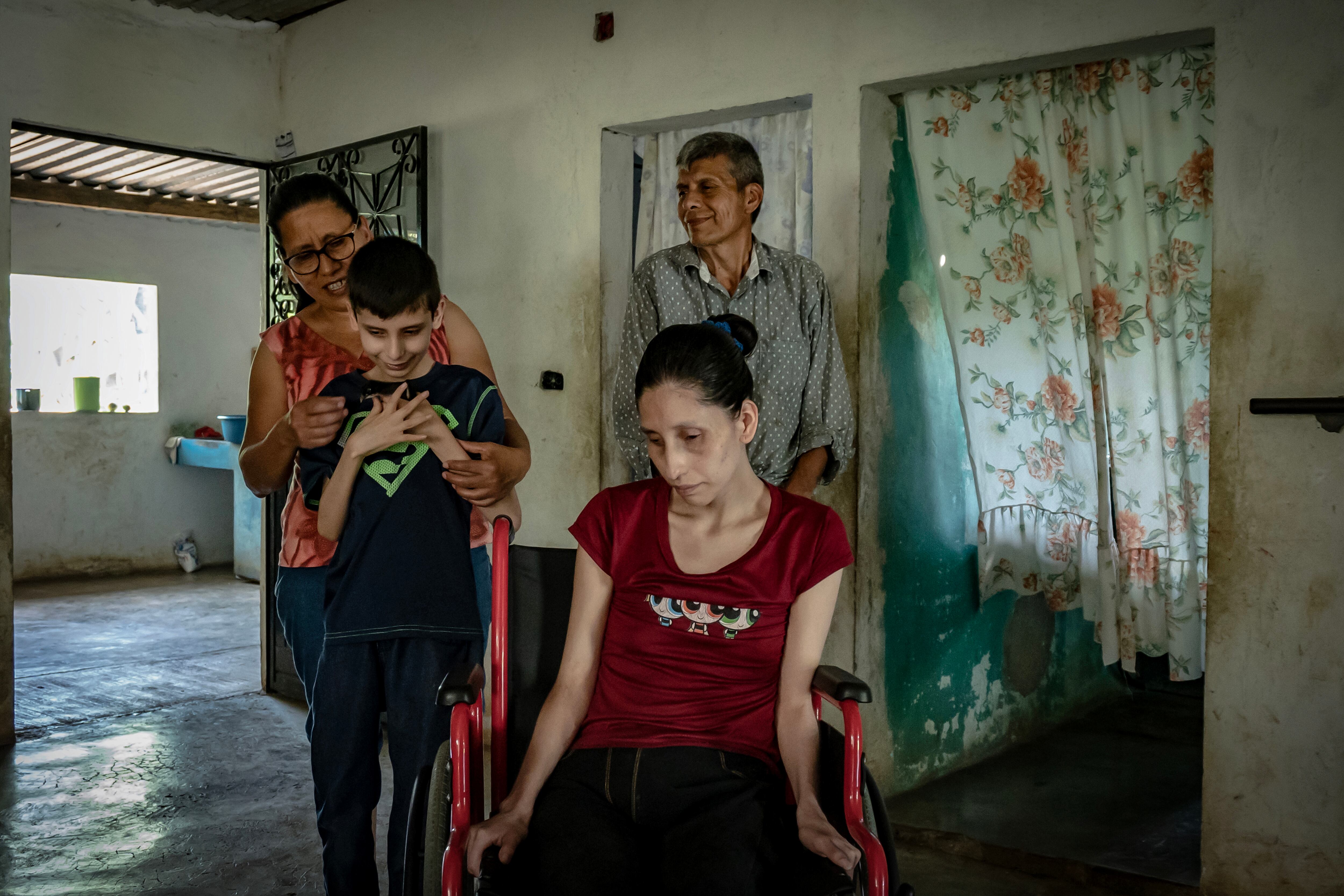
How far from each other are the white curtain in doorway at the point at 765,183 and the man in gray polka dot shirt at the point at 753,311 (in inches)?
33.7

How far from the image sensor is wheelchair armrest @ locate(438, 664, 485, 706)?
160 cm

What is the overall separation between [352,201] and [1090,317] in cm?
237

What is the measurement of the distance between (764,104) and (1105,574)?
1692 millimetres

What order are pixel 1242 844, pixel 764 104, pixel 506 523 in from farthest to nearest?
pixel 764 104
pixel 1242 844
pixel 506 523

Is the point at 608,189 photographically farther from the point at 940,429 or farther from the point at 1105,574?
the point at 1105,574

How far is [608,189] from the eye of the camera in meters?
3.49

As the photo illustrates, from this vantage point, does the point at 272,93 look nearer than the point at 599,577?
No

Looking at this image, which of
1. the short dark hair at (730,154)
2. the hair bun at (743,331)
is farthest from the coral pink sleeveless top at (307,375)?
the short dark hair at (730,154)

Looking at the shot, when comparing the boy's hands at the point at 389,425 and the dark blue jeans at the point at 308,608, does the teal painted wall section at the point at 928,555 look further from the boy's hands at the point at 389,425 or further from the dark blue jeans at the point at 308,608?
the boy's hands at the point at 389,425

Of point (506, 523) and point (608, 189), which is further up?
point (608, 189)

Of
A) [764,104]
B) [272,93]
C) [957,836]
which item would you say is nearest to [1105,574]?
[957,836]

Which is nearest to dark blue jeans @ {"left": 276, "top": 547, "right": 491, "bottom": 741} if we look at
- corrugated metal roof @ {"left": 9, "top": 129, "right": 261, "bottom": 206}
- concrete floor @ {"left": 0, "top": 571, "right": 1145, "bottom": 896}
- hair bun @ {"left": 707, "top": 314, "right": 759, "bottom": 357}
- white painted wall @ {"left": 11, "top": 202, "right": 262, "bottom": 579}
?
hair bun @ {"left": 707, "top": 314, "right": 759, "bottom": 357}

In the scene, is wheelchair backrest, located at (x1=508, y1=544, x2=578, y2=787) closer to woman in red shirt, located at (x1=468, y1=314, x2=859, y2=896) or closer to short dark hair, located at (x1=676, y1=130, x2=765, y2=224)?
woman in red shirt, located at (x1=468, y1=314, x2=859, y2=896)

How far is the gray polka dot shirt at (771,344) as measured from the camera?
2654 millimetres
